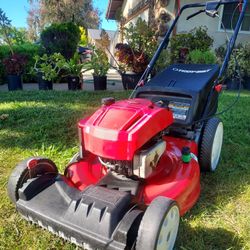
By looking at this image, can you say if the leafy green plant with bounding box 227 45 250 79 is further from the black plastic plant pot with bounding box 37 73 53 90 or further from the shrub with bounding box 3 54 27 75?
the shrub with bounding box 3 54 27 75

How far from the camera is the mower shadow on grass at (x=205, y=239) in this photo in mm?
1537

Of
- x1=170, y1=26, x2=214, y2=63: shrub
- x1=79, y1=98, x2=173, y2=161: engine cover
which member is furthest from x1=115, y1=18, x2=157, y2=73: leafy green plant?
x1=79, y1=98, x2=173, y2=161: engine cover

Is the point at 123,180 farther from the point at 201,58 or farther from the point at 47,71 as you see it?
the point at 201,58

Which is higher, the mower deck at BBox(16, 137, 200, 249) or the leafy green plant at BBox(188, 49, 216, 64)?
the leafy green plant at BBox(188, 49, 216, 64)

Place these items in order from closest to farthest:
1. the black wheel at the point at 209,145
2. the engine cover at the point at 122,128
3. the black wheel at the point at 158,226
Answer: the black wheel at the point at 158,226, the engine cover at the point at 122,128, the black wheel at the point at 209,145

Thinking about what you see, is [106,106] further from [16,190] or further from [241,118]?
[241,118]

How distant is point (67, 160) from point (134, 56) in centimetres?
371

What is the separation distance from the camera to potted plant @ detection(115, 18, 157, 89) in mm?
5746

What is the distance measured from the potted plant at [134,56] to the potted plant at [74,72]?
81 centimetres

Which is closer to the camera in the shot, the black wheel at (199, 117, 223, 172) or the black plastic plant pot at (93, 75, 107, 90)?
the black wheel at (199, 117, 223, 172)

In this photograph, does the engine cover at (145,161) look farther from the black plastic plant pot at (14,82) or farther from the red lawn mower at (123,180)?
the black plastic plant pot at (14,82)

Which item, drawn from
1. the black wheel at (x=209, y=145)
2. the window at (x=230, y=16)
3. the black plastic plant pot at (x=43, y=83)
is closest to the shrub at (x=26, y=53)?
the black plastic plant pot at (x=43, y=83)

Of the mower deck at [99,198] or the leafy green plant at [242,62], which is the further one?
the leafy green plant at [242,62]

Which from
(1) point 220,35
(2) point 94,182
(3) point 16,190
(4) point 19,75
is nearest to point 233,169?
(2) point 94,182
